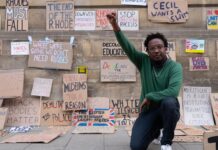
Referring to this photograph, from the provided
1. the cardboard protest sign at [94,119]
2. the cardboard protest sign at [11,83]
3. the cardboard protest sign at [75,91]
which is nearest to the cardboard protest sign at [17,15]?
the cardboard protest sign at [11,83]

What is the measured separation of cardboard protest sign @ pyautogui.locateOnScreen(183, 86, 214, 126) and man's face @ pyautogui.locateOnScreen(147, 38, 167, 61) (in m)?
2.49

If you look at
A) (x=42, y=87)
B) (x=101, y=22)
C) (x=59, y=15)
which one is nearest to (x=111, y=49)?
(x=101, y=22)

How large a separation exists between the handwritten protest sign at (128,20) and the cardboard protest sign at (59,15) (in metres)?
0.98

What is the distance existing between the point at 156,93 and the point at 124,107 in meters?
2.51

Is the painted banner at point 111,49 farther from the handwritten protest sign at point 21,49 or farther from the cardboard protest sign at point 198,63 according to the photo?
the handwritten protest sign at point 21,49

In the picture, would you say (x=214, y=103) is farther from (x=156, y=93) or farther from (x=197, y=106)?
(x=156, y=93)

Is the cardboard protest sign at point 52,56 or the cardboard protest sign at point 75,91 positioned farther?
the cardboard protest sign at point 52,56

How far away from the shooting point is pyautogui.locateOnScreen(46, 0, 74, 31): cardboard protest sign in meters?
7.02

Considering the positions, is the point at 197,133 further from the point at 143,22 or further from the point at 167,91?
the point at 143,22

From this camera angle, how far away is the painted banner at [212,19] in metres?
7.14

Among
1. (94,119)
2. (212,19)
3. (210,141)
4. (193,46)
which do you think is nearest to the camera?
(210,141)

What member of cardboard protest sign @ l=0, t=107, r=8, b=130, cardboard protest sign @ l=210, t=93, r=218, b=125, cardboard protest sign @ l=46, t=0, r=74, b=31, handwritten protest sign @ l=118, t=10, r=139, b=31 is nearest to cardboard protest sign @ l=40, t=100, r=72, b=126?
cardboard protest sign @ l=0, t=107, r=8, b=130

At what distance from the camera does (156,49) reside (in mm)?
4594

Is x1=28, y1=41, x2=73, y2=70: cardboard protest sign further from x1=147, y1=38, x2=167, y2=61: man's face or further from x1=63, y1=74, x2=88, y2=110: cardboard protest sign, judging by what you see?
x1=147, y1=38, x2=167, y2=61: man's face
